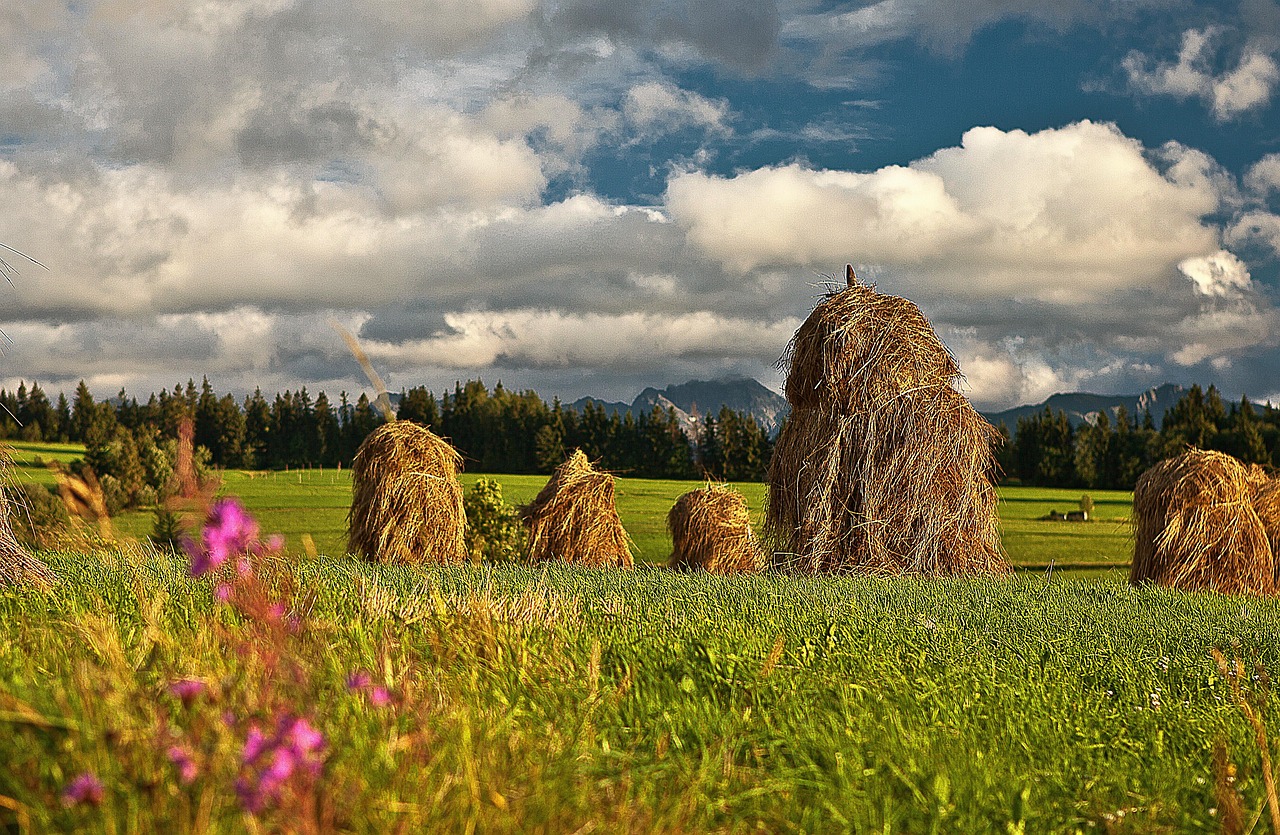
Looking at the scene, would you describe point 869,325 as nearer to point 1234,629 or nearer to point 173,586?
point 1234,629

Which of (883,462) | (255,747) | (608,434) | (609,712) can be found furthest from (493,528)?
(608,434)

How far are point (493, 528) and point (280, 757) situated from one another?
1464 centimetres

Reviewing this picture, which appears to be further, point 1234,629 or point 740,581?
point 740,581

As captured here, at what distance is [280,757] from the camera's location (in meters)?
2.02

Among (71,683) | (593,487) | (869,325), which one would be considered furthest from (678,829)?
(593,487)

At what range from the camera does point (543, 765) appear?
3.25 m

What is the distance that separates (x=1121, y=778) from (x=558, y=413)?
2370 inches

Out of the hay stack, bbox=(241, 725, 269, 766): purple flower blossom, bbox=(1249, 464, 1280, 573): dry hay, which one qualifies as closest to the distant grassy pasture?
the hay stack

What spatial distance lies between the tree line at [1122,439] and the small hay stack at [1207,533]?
42366 mm

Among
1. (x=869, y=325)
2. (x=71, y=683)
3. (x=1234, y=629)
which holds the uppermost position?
(x=869, y=325)

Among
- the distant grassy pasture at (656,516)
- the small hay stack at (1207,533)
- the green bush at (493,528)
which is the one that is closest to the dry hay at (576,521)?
the green bush at (493,528)

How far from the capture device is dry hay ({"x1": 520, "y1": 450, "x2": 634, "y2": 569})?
557 inches

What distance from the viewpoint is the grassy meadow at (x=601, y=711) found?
2617 mm

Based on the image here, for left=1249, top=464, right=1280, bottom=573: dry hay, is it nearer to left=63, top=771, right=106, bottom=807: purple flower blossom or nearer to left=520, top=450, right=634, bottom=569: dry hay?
left=520, top=450, right=634, bottom=569: dry hay
